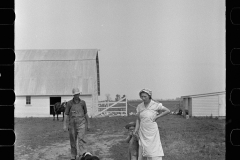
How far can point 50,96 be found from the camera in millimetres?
28172

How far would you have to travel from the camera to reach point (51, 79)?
96.7 ft

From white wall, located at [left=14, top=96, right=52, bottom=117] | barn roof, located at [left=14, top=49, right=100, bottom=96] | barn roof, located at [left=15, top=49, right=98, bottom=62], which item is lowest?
white wall, located at [left=14, top=96, right=52, bottom=117]

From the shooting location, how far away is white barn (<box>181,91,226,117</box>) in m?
25.1

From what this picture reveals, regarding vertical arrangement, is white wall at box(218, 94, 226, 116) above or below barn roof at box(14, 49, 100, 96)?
below

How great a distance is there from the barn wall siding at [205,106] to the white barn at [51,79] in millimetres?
9126

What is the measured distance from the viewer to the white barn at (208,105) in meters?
25.1

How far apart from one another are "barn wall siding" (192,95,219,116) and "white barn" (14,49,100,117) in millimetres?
9126

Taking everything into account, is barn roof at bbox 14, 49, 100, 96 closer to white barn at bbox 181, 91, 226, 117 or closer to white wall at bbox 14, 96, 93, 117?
white wall at bbox 14, 96, 93, 117

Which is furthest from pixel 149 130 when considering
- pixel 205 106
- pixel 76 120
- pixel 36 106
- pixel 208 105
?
pixel 36 106

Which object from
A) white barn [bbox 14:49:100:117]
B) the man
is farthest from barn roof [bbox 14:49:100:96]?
the man
